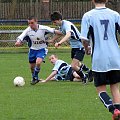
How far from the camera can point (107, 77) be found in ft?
26.9

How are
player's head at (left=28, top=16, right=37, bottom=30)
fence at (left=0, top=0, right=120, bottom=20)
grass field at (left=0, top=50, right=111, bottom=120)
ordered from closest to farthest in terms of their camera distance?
1. grass field at (left=0, top=50, right=111, bottom=120)
2. player's head at (left=28, top=16, right=37, bottom=30)
3. fence at (left=0, top=0, right=120, bottom=20)

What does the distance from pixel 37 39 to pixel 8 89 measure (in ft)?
6.56

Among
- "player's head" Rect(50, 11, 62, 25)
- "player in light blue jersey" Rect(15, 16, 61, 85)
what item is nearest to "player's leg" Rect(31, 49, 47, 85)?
"player in light blue jersey" Rect(15, 16, 61, 85)

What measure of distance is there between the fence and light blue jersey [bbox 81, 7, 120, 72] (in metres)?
31.5

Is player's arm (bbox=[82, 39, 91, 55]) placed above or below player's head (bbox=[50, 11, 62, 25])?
above

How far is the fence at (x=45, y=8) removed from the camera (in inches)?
1585

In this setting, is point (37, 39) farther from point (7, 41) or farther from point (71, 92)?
point (7, 41)

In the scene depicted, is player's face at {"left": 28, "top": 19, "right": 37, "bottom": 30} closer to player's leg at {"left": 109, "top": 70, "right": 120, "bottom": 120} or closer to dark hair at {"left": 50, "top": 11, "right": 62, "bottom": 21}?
dark hair at {"left": 50, "top": 11, "right": 62, "bottom": 21}

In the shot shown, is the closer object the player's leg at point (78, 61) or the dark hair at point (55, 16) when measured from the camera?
the dark hair at point (55, 16)

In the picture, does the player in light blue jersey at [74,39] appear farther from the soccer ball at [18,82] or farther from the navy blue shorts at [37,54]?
the soccer ball at [18,82]

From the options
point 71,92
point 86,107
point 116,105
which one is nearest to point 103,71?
point 116,105

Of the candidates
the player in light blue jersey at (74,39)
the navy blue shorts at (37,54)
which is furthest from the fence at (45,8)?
the player in light blue jersey at (74,39)

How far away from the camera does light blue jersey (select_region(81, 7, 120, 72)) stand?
805 centimetres

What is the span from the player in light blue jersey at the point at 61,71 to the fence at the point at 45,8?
80.0 feet
